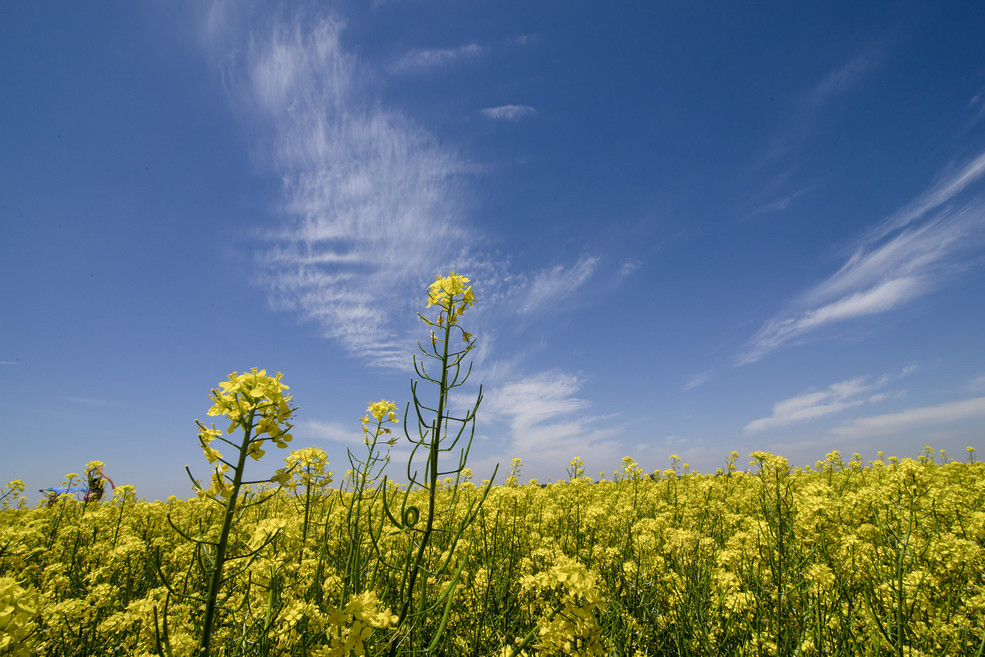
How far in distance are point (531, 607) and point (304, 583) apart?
2084 millimetres

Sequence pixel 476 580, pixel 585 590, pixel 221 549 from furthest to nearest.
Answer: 1. pixel 476 580
2. pixel 585 590
3. pixel 221 549

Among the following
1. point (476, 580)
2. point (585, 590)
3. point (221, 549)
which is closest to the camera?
point (221, 549)

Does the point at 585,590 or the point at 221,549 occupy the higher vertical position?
the point at 221,549

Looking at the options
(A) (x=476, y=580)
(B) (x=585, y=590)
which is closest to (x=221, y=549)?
(B) (x=585, y=590)

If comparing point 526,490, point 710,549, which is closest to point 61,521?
point 526,490

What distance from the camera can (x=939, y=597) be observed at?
144 inches

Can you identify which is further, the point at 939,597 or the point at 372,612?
the point at 939,597

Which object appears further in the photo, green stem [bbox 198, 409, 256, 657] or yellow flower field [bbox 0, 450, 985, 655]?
yellow flower field [bbox 0, 450, 985, 655]

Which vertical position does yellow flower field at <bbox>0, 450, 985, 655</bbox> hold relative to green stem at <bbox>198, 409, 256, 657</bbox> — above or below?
below

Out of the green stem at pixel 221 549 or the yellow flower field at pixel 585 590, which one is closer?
the green stem at pixel 221 549

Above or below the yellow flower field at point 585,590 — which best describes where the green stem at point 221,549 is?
above

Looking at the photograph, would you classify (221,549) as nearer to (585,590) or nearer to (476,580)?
(585,590)

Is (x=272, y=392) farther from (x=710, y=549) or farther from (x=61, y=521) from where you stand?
(x=61, y=521)

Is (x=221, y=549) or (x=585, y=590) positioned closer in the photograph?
(x=221, y=549)
